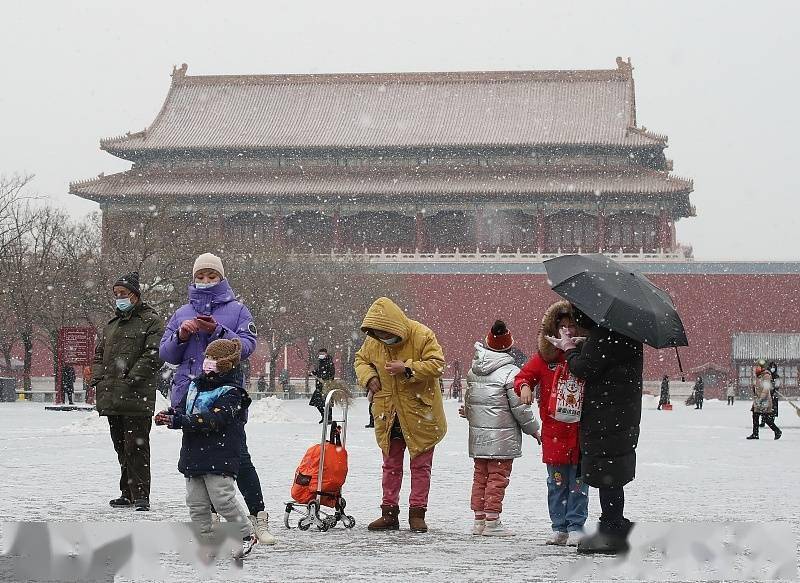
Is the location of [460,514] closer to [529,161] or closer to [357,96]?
[529,161]

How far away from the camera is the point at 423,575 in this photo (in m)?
6.01

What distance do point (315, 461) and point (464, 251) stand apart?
40.4m

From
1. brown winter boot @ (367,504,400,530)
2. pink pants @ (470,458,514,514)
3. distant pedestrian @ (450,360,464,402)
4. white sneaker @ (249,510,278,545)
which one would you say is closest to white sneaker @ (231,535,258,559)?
white sneaker @ (249,510,278,545)

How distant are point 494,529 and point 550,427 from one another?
641 mm

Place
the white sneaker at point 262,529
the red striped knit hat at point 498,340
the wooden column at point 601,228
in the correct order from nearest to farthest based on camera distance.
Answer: the white sneaker at point 262,529, the red striped knit hat at point 498,340, the wooden column at point 601,228

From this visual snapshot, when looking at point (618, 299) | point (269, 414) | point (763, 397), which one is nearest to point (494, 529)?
point (618, 299)

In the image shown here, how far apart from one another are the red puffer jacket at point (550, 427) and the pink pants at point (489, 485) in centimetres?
41

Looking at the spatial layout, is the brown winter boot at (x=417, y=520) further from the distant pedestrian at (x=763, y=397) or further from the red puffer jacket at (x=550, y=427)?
the distant pedestrian at (x=763, y=397)

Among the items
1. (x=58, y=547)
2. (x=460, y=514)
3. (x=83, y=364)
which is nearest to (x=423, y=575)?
(x=58, y=547)

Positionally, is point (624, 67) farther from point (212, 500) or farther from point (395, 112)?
point (212, 500)

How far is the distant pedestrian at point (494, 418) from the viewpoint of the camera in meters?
7.76

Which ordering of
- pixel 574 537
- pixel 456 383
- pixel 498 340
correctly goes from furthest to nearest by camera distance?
pixel 456 383
pixel 498 340
pixel 574 537

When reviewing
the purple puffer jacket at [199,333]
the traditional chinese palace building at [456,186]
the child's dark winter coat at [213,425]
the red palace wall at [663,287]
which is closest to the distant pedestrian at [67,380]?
the traditional chinese palace building at [456,186]

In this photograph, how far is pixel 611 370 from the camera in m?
6.95
